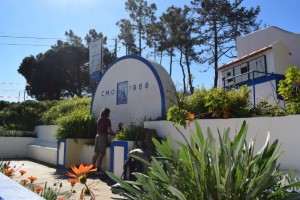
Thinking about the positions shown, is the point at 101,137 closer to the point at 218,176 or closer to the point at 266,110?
the point at 266,110

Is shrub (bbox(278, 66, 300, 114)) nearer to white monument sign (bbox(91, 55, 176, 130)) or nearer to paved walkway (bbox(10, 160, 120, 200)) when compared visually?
white monument sign (bbox(91, 55, 176, 130))

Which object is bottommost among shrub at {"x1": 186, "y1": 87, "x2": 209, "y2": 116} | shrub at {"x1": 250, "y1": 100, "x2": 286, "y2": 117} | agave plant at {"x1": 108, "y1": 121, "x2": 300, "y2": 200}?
agave plant at {"x1": 108, "y1": 121, "x2": 300, "y2": 200}

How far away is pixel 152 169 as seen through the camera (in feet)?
7.04

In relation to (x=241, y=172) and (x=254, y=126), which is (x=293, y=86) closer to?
(x=254, y=126)

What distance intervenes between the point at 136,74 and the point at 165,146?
8.20 meters

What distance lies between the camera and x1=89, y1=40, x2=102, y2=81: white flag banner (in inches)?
600

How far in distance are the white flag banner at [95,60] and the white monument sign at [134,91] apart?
2849mm

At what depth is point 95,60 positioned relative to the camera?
1570 cm

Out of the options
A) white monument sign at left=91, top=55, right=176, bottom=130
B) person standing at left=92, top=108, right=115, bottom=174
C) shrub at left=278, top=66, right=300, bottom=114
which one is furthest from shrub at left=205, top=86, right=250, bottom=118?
person standing at left=92, top=108, right=115, bottom=174

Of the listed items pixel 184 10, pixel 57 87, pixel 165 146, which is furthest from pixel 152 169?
pixel 57 87

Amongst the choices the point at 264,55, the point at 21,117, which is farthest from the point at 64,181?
the point at 264,55

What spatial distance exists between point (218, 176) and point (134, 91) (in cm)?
870

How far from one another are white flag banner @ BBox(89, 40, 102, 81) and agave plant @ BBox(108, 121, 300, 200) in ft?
43.3

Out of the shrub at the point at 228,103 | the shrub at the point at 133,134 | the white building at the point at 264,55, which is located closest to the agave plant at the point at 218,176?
the shrub at the point at 228,103
